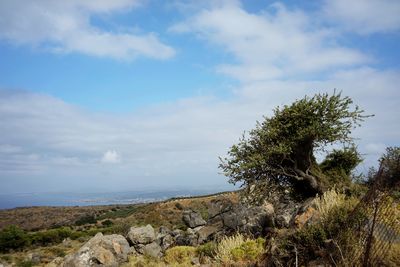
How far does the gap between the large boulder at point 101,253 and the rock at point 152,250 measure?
1110mm

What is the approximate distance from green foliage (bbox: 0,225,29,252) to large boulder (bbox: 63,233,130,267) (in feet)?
96.2

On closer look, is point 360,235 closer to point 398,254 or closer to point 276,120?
point 398,254

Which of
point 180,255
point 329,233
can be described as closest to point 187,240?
point 180,255

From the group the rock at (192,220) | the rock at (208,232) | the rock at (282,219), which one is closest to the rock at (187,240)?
the rock at (208,232)

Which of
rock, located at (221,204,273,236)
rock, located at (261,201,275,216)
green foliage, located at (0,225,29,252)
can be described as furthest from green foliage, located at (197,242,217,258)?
green foliage, located at (0,225,29,252)

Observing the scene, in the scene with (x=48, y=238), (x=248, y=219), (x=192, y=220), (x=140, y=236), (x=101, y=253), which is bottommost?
(x=48, y=238)

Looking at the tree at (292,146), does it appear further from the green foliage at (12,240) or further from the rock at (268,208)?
the green foliage at (12,240)

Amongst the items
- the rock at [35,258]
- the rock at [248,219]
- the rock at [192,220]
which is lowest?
the rock at [35,258]

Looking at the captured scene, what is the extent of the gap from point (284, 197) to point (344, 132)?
452 cm

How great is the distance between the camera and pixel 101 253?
22438mm

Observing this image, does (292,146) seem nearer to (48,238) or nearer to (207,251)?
(207,251)

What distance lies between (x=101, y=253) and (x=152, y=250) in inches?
128

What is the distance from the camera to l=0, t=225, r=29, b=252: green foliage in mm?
48006

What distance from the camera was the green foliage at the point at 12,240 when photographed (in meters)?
48.0
